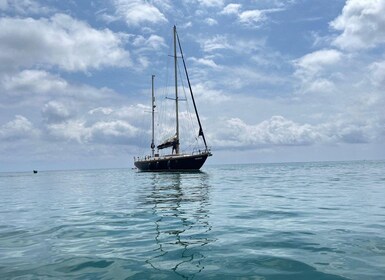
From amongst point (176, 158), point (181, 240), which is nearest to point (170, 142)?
point (176, 158)

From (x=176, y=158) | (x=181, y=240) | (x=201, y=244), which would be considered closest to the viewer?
(x=201, y=244)

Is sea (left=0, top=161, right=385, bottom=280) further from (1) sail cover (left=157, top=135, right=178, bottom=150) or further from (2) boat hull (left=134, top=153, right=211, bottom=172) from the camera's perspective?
(1) sail cover (left=157, top=135, right=178, bottom=150)

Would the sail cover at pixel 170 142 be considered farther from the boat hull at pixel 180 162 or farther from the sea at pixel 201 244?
the sea at pixel 201 244

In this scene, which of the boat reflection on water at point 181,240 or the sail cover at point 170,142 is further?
the sail cover at point 170,142

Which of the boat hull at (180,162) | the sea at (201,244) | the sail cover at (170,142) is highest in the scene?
the sail cover at (170,142)

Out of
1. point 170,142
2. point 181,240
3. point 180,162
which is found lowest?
point 181,240

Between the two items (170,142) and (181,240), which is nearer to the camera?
(181,240)

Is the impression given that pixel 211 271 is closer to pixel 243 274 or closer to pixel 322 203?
pixel 243 274

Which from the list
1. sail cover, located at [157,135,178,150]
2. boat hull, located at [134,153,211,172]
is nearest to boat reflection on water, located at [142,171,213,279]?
boat hull, located at [134,153,211,172]

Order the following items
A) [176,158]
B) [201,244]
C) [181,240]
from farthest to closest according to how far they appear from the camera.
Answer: [176,158] → [181,240] → [201,244]

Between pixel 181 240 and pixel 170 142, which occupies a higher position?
pixel 170 142

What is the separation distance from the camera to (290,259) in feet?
23.2

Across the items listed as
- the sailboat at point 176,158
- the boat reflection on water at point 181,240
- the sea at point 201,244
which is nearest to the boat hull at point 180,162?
the sailboat at point 176,158

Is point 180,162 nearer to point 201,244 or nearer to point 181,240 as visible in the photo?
point 181,240
